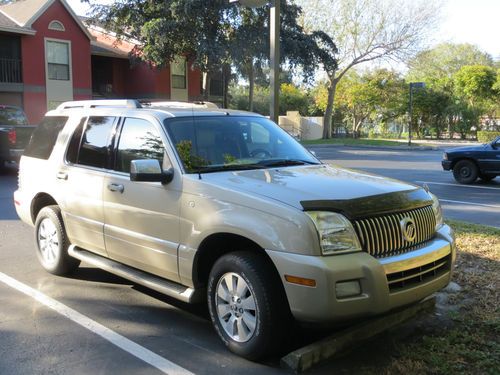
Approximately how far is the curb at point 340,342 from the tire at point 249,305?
0.56ft

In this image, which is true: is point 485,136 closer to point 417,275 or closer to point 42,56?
point 42,56

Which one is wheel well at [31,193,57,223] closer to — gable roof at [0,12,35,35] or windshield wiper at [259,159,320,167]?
windshield wiper at [259,159,320,167]

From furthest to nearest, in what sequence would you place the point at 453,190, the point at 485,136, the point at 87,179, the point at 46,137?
the point at 485,136, the point at 453,190, the point at 46,137, the point at 87,179

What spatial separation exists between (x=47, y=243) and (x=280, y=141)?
2898 millimetres

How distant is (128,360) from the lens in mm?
3850

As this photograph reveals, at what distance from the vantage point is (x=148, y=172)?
423 centimetres

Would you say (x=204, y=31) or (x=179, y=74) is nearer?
(x=204, y=31)

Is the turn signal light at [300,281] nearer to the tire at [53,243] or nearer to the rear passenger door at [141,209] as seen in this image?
the rear passenger door at [141,209]

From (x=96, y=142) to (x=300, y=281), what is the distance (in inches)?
111

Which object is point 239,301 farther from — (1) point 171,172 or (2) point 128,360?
(1) point 171,172

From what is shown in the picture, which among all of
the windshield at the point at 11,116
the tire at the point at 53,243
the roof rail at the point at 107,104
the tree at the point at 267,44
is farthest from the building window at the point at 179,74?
the tire at the point at 53,243

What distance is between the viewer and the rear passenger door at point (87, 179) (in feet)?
16.8

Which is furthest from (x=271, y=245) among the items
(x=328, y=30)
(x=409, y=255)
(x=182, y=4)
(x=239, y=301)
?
(x=328, y=30)

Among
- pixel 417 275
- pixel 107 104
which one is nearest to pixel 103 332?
pixel 107 104
